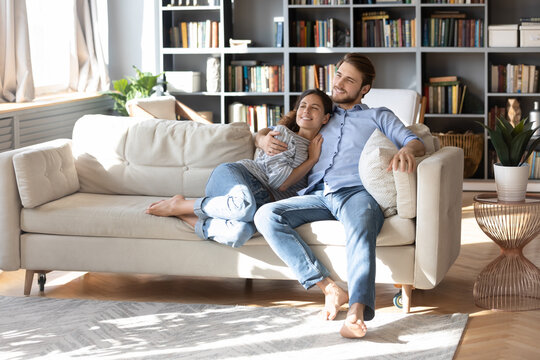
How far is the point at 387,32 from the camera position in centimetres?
641

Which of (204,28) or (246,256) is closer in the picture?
(246,256)

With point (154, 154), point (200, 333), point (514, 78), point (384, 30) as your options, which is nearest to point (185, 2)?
point (384, 30)

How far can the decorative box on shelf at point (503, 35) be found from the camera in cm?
617

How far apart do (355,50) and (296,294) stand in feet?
10.5

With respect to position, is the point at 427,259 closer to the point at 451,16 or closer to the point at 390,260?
the point at 390,260

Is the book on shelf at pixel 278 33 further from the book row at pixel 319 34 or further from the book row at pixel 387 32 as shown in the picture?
the book row at pixel 387 32

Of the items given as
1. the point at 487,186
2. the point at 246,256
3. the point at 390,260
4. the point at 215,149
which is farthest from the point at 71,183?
the point at 487,186

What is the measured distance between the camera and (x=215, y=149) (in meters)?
3.94

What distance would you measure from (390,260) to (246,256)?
615 millimetres

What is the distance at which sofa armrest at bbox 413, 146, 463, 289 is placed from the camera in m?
3.21

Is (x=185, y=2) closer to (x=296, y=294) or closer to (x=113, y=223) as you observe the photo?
(x=113, y=223)

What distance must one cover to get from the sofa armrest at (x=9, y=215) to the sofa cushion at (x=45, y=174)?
1.3 inches

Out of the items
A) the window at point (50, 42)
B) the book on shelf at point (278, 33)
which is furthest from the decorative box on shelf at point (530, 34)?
the window at point (50, 42)

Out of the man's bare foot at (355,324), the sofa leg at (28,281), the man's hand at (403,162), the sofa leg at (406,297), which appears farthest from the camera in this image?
the sofa leg at (28,281)
